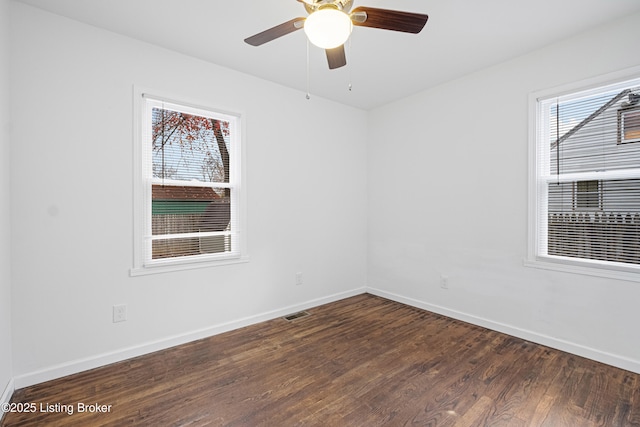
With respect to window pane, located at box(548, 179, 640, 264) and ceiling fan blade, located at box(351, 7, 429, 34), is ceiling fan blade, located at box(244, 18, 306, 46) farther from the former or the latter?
window pane, located at box(548, 179, 640, 264)

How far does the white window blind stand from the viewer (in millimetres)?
2666

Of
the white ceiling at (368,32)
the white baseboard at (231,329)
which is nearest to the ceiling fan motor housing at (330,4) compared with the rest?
the white ceiling at (368,32)

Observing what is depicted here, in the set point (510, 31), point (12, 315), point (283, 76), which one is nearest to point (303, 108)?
point (283, 76)

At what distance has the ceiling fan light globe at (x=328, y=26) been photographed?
144 cm

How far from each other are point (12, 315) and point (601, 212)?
14.8 feet

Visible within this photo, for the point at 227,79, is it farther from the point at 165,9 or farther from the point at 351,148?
the point at 351,148

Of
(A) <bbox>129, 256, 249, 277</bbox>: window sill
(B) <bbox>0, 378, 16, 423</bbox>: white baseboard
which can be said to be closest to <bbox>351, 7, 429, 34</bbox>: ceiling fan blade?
(A) <bbox>129, 256, 249, 277</bbox>: window sill

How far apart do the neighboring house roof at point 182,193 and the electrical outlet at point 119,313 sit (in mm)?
933

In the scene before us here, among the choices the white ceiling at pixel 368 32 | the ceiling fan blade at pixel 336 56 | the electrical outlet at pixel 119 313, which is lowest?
the electrical outlet at pixel 119 313

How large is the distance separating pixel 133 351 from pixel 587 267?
12.6 ft

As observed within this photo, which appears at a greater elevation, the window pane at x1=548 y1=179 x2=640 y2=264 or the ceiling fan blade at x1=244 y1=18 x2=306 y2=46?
the ceiling fan blade at x1=244 y1=18 x2=306 y2=46

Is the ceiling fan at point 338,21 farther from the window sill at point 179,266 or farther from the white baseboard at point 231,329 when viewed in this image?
the white baseboard at point 231,329

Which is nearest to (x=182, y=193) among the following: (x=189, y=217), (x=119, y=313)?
(x=189, y=217)

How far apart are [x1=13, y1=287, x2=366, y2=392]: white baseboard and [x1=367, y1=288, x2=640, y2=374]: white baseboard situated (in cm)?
154
